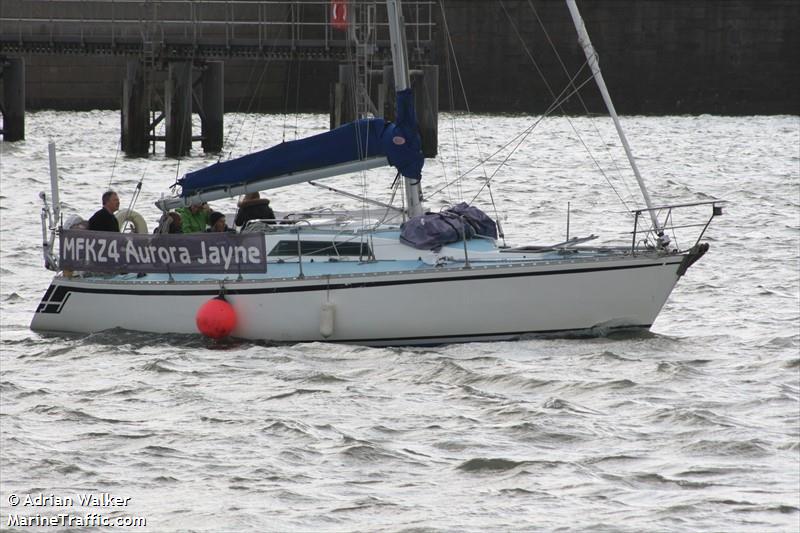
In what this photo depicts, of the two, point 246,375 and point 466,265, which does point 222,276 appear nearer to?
point 246,375

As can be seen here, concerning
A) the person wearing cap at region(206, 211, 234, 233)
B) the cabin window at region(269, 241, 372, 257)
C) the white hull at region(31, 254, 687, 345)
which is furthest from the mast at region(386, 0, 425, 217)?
the person wearing cap at region(206, 211, 234, 233)

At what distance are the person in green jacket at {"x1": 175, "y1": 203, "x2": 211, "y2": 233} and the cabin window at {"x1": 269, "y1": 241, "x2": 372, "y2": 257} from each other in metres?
1.26

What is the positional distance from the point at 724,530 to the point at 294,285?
6.52 m

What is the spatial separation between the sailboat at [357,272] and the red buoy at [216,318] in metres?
0.02

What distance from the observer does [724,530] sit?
9.95 metres

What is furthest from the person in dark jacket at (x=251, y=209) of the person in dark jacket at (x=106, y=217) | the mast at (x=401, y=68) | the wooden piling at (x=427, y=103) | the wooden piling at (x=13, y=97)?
the wooden piling at (x=13, y=97)

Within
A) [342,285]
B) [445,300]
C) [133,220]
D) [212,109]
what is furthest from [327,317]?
[212,109]

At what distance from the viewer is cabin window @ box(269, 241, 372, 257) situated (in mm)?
16159

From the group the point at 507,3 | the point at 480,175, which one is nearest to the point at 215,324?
the point at 480,175

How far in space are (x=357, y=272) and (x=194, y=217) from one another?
2.78m

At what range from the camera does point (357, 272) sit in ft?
50.7

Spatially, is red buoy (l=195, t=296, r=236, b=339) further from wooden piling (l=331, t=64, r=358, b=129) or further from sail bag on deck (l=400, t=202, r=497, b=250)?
wooden piling (l=331, t=64, r=358, b=129)

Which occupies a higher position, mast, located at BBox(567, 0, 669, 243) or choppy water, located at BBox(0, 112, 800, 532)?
mast, located at BBox(567, 0, 669, 243)

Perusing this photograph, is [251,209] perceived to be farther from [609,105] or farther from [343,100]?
[343,100]
